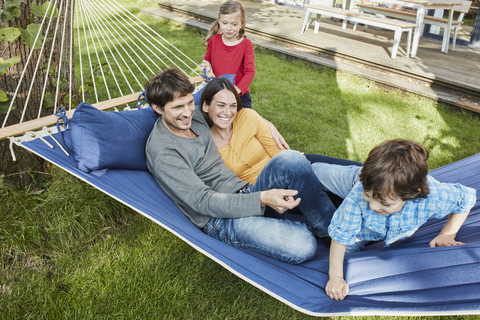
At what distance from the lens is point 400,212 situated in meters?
1.36

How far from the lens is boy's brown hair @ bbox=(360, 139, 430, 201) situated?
1165 mm

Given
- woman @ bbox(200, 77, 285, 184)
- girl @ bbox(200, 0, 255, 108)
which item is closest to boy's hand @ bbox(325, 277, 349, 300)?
woman @ bbox(200, 77, 285, 184)

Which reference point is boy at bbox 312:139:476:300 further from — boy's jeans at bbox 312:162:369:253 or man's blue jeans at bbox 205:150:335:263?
boy's jeans at bbox 312:162:369:253

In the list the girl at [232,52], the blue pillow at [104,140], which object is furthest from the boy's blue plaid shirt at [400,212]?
the girl at [232,52]

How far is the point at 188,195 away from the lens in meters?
1.53

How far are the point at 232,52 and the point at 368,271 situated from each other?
6.64 feet

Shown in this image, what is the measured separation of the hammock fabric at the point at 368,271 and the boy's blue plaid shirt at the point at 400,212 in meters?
0.11

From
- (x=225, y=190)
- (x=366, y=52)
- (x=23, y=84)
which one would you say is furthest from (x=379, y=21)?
(x=23, y=84)

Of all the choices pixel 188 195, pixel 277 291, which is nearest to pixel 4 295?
pixel 188 195

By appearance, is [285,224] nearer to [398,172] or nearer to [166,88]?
[398,172]

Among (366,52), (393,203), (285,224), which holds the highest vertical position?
(393,203)

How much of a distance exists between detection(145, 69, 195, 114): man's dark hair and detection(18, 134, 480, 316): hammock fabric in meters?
0.41

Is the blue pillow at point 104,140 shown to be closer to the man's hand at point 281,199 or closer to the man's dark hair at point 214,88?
the man's dark hair at point 214,88

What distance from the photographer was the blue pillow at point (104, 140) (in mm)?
1540
